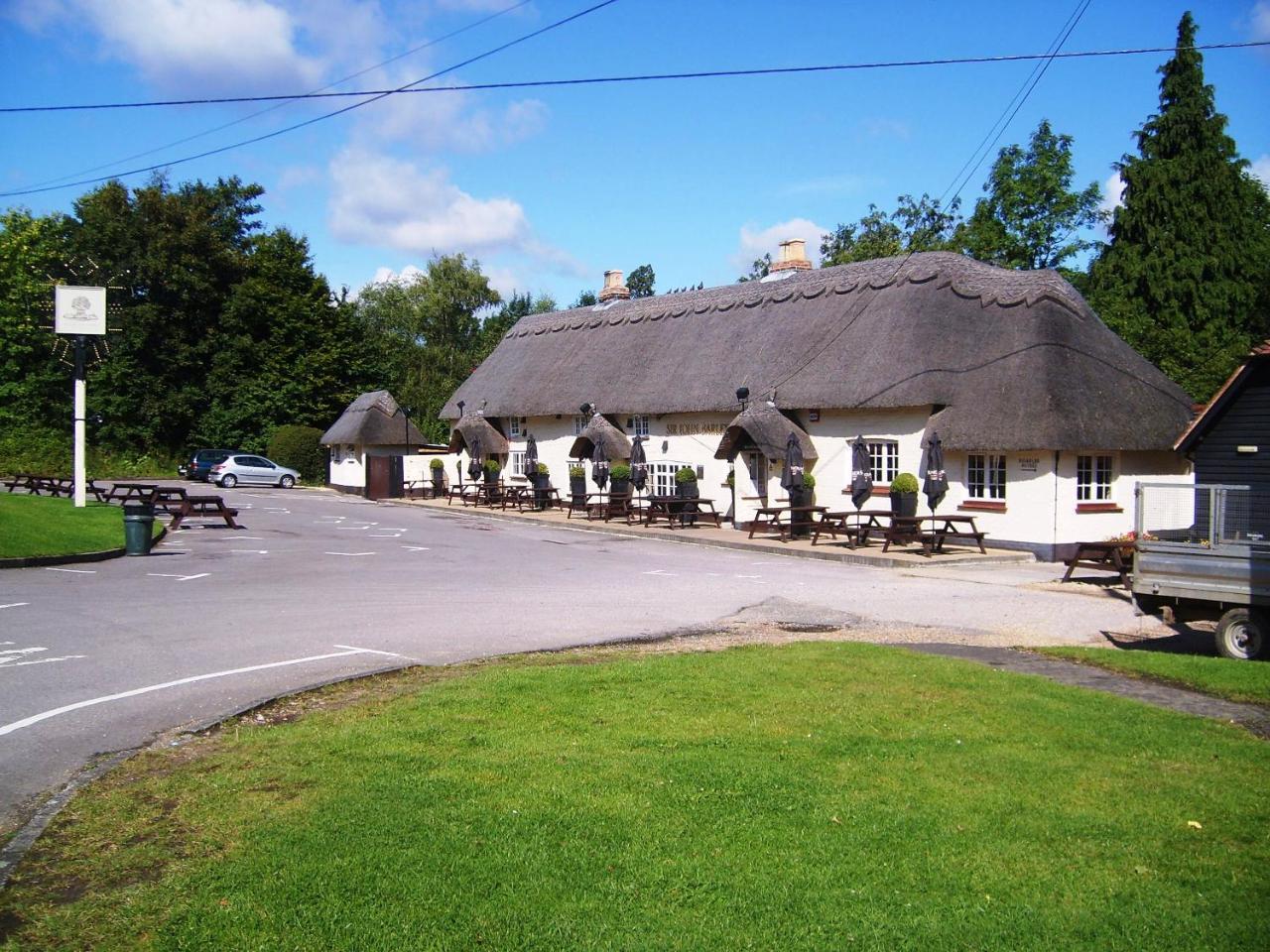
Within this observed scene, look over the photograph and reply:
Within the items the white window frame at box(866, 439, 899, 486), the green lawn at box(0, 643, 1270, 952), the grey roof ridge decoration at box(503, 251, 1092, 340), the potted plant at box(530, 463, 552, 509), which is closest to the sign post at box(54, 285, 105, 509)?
the potted plant at box(530, 463, 552, 509)

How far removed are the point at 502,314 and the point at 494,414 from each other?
148 ft

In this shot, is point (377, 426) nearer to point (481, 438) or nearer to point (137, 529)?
point (481, 438)

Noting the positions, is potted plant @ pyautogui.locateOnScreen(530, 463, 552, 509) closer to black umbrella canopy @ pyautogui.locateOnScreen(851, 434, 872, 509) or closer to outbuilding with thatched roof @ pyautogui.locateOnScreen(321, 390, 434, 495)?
outbuilding with thatched roof @ pyautogui.locateOnScreen(321, 390, 434, 495)

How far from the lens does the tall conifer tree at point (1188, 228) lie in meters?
45.3

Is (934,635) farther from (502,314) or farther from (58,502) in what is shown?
(502,314)

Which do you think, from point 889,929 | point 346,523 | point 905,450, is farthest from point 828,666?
point 346,523

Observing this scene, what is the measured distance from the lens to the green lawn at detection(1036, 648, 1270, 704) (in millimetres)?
9617

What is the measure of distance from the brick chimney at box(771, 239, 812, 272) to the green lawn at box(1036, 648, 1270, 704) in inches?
1083

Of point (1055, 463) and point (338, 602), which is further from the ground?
point (1055, 463)

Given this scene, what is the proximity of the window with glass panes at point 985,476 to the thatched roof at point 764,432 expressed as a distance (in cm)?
442

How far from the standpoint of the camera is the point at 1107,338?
2739cm

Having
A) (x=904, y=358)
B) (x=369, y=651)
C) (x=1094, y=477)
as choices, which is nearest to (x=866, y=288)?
(x=904, y=358)

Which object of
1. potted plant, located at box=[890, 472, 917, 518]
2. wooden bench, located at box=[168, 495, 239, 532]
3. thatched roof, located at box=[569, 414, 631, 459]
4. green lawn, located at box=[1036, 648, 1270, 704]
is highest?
thatched roof, located at box=[569, 414, 631, 459]

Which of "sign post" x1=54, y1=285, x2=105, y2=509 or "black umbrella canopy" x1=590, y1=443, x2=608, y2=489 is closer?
"sign post" x1=54, y1=285, x2=105, y2=509
